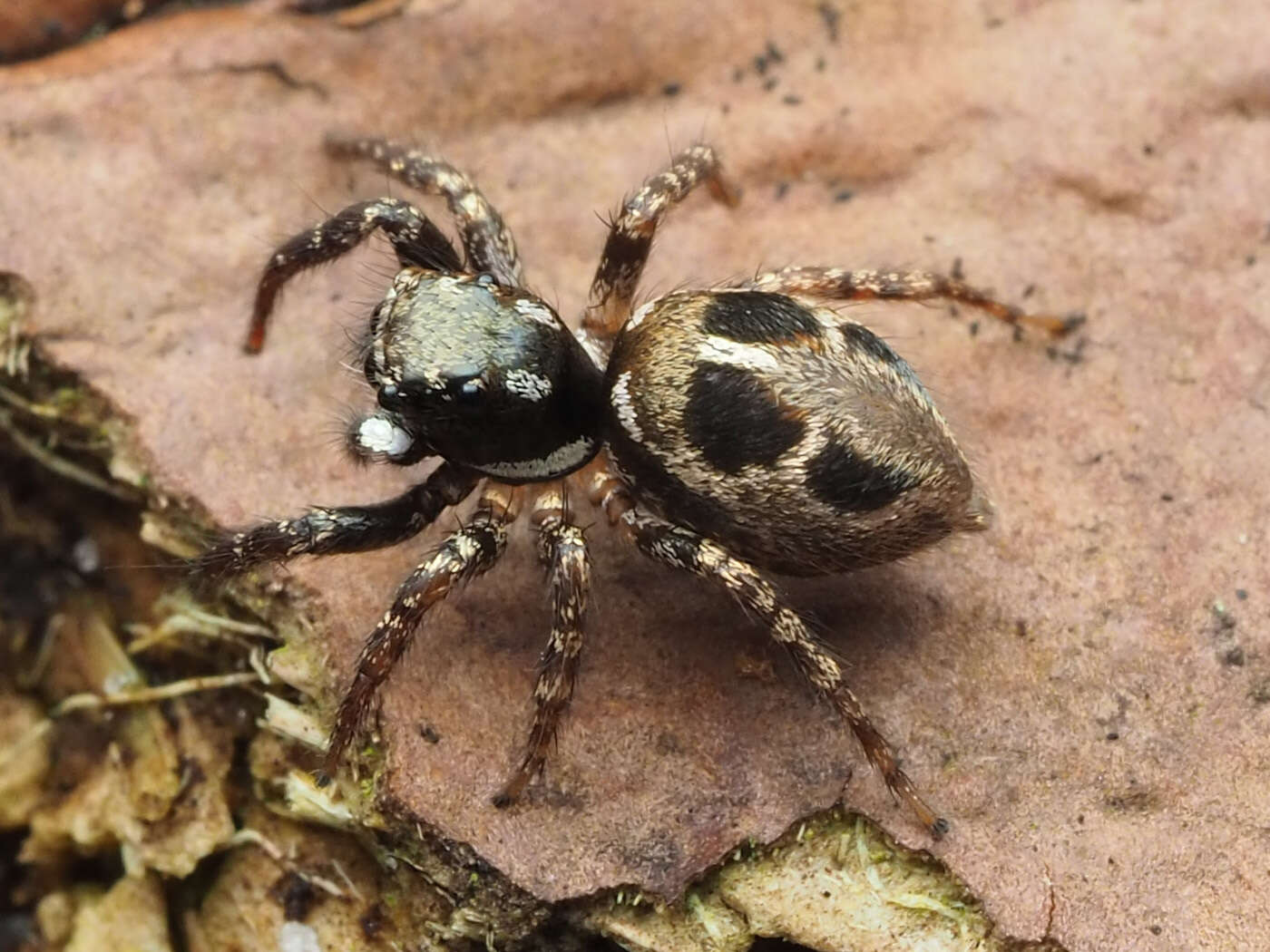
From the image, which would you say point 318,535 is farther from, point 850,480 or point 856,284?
point 856,284

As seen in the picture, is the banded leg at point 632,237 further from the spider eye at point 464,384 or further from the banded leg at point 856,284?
the spider eye at point 464,384

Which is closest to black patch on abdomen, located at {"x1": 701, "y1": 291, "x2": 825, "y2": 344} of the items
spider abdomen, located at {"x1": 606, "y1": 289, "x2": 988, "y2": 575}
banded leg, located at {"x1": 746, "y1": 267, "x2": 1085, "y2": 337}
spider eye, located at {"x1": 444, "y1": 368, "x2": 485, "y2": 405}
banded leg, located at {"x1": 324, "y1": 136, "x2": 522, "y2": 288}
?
spider abdomen, located at {"x1": 606, "y1": 289, "x2": 988, "y2": 575}

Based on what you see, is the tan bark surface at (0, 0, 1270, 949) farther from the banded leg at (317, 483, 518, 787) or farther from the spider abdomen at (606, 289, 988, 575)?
the spider abdomen at (606, 289, 988, 575)

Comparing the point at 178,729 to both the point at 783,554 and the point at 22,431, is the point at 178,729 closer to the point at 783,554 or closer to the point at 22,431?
the point at 22,431

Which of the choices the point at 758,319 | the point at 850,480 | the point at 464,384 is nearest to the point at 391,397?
the point at 464,384

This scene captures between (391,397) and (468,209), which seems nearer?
(391,397)
